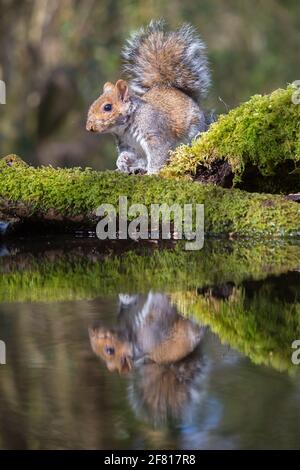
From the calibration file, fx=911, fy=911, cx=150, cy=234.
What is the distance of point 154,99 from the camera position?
7602 millimetres

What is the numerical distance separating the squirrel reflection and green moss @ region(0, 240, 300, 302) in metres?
0.38

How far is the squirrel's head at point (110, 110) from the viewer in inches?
278

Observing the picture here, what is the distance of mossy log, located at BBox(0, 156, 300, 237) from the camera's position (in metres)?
6.50

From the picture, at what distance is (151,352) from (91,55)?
1797 cm

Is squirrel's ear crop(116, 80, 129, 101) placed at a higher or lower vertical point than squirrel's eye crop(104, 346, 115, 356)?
higher

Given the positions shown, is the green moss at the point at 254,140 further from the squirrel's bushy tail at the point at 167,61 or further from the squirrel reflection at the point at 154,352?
the squirrel reflection at the point at 154,352

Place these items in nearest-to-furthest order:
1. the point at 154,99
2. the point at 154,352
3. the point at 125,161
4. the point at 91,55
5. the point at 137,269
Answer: the point at 154,352 → the point at 137,269 → the point at 125,161 → the point at 154,99 → the point at 91,55

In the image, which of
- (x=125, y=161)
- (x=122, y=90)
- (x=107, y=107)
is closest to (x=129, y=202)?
(x=125, y=161)

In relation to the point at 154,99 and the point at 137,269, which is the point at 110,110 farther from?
the point at 137,269

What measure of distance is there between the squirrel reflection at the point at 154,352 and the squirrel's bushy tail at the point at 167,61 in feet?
12.4

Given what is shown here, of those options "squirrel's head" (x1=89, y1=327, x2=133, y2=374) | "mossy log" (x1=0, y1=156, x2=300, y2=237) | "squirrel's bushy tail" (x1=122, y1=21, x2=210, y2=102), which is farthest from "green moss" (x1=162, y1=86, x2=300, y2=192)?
"squirrel's head" (x1=89, y1=327, x2=133, y2=374)

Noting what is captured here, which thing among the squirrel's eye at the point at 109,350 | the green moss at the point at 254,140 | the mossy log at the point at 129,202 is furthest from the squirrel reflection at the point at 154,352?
the green moss at the point at 254,140

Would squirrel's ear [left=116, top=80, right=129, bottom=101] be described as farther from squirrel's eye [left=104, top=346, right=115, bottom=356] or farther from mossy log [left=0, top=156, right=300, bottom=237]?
squirrel's eye [left=104, top=346, right=115, bottom=356]
